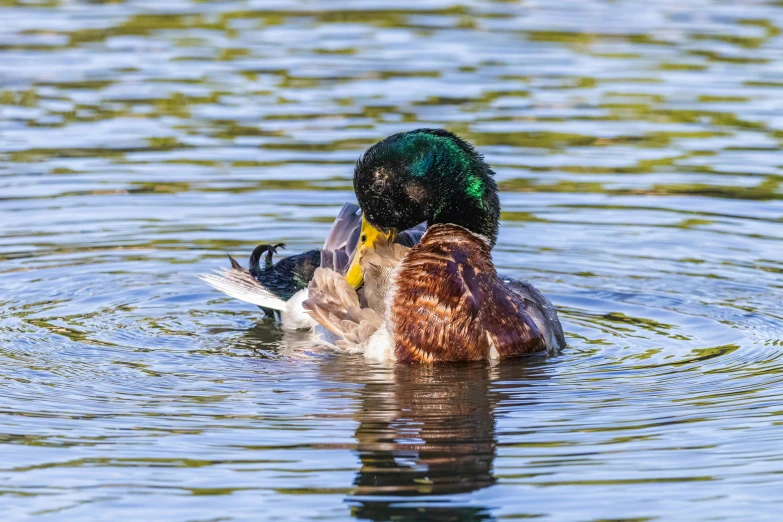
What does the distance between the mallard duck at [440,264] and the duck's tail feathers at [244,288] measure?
1055mm

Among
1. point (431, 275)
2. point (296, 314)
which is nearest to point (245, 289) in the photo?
point (296, 314)

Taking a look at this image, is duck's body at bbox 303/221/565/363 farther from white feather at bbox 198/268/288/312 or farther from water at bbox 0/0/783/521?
white feather at bbox 198/268/288/312

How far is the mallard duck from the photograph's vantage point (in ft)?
28.9

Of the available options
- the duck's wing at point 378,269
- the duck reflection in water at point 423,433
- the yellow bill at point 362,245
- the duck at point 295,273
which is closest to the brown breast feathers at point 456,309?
the duck reflection in water at point 423,433

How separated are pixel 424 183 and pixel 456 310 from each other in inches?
30.2

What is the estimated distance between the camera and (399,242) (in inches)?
376

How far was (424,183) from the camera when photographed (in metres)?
8.83

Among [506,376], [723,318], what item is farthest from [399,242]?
[723,318]

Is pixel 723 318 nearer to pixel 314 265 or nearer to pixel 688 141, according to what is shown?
pixel 314 265

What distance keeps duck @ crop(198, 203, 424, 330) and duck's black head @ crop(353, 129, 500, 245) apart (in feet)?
1.76

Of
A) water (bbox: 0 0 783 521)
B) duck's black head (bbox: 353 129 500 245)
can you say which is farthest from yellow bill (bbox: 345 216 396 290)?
water (bbox: 0 0 783 521)

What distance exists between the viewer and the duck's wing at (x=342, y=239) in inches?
388

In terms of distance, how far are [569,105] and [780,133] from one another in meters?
2.24

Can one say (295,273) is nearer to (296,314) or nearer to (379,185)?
(296,314)
